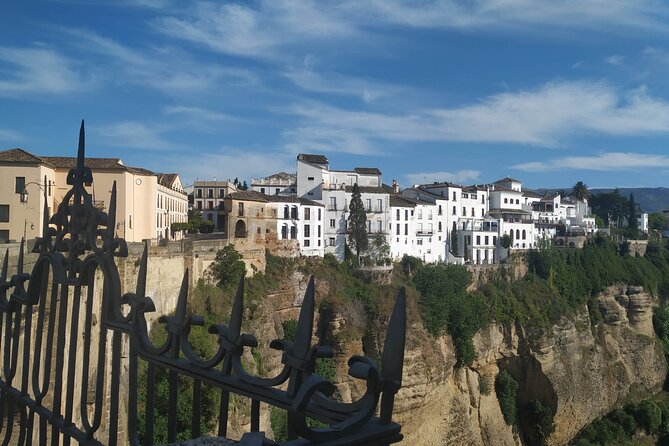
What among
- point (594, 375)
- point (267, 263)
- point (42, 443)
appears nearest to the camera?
point (42, 443)

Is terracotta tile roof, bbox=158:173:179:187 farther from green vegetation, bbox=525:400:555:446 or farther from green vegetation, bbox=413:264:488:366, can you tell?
green vegetation, bbox=525:400:555:446

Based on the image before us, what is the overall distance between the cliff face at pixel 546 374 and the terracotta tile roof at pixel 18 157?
62.9ft

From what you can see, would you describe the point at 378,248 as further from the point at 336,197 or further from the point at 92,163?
the point at 92,163

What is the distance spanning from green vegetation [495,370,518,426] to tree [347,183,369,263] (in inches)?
473

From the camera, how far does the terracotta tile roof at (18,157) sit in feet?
74.0

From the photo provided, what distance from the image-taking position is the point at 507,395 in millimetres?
32719

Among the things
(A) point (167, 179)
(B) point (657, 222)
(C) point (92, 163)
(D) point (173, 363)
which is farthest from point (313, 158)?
(B) point (657, 222)

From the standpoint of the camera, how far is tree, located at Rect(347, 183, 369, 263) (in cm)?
3703

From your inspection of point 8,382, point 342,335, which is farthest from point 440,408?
point 8,382

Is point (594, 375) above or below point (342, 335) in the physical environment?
below

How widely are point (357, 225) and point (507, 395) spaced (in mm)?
14442

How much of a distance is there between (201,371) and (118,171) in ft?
79.4

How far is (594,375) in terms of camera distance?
36.9 meters

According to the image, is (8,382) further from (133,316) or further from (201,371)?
(201,371)
